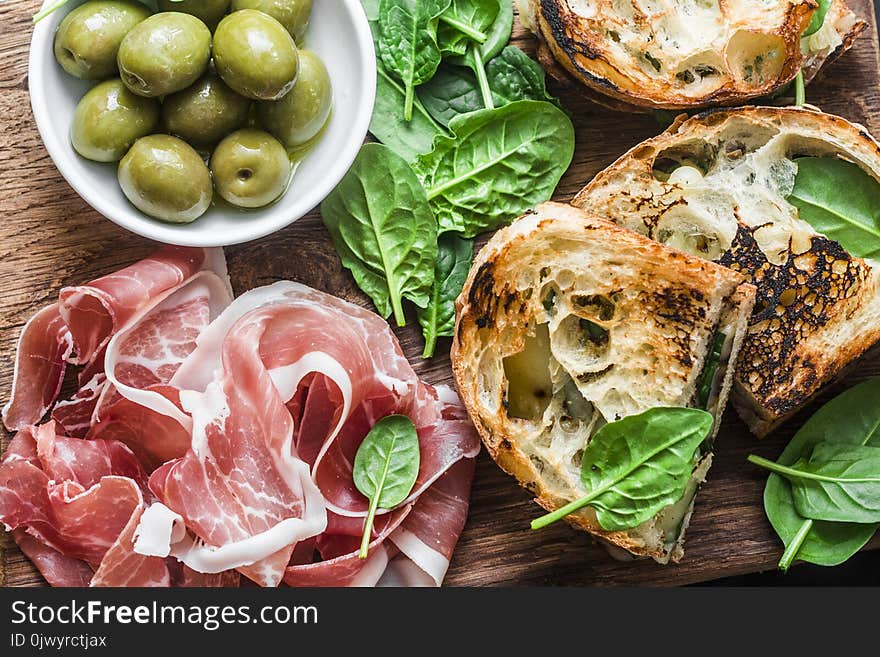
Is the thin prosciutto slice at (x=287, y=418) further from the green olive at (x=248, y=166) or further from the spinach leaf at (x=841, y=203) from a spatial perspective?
the spinach leaf at (x=841, y=203)

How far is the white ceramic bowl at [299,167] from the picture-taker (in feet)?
6.35

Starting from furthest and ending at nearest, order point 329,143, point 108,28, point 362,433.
A: point 362,433
point 329,143
point 108,28

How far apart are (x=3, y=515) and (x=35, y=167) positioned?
785 mm

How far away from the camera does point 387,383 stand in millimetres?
2197

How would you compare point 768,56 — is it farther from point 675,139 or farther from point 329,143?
point 329,143

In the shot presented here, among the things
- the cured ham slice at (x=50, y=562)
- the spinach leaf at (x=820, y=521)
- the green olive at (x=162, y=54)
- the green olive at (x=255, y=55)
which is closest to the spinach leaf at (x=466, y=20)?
the green olive at (x=255, y=55)

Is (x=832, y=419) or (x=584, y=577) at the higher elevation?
(x=832, y=419)

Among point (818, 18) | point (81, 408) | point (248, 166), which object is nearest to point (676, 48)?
point (818, 18)

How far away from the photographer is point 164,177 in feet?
6.28

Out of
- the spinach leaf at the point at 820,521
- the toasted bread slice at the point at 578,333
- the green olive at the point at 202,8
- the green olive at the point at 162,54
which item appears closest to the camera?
the green olive at the point at 162,54

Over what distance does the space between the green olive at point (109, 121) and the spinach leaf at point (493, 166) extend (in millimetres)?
641

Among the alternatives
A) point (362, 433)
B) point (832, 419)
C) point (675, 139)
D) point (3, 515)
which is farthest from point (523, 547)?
point (3, 515)

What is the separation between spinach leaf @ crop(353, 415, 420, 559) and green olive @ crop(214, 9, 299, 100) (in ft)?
2.54

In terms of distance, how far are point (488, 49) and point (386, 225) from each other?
490mm
